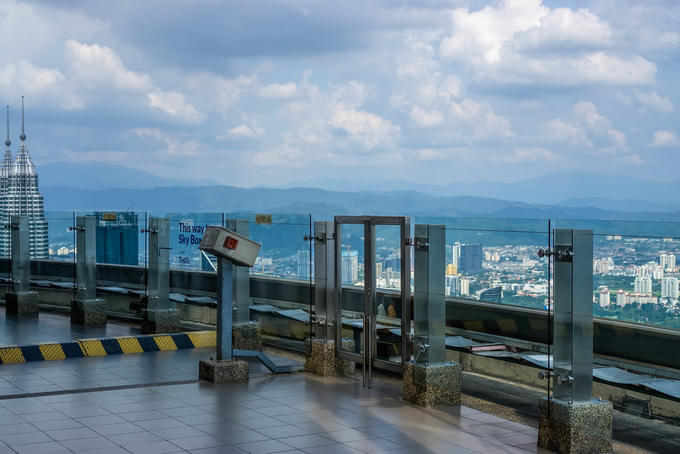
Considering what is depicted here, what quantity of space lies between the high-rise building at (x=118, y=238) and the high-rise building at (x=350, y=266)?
196 inches

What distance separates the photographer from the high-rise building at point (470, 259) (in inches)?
345

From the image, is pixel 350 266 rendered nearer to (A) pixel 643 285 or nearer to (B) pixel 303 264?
(B) pixel 303 264

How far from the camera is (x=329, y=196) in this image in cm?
3888

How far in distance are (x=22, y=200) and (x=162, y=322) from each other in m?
18.2

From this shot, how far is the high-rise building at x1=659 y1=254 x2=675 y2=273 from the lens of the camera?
6.78 meters

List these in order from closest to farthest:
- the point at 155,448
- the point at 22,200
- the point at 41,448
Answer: the point at 41,448
the point at 155,448
the point at 22,200

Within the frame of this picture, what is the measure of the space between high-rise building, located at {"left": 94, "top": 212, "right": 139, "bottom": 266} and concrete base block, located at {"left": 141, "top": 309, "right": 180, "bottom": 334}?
1123 mm

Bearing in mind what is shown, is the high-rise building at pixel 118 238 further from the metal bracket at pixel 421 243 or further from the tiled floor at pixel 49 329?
the metal bracket at pixel 421 243

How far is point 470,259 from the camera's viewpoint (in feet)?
28.9

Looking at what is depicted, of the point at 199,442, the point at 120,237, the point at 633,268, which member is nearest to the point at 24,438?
the point at 199,442

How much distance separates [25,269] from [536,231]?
11.1 m

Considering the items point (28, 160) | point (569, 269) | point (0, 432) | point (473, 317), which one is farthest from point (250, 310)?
point (28, 160)

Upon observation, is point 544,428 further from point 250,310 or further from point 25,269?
point 25,269

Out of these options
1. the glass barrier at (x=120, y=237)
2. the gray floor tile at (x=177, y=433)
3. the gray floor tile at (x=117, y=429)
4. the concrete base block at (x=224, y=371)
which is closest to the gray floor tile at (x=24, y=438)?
the gray floor tile at (x=117, y=429)
